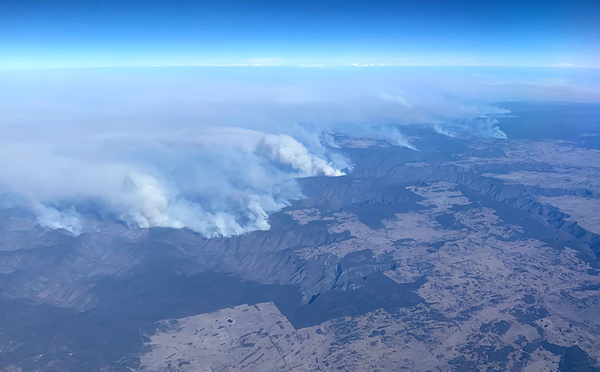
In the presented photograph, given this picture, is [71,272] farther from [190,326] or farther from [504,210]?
[504,210]

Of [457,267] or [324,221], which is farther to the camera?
[324,221]

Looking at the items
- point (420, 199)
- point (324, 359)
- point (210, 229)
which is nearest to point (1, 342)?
point (324, 359)

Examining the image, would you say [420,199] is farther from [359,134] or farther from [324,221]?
[359,134]

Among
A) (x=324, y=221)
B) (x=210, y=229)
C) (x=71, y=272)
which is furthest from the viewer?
(x=324, y=221)

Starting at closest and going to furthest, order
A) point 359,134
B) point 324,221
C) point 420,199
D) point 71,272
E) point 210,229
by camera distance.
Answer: point 71,272 < point 210,229 < point 324,221 < point 420,199 < point 359,134

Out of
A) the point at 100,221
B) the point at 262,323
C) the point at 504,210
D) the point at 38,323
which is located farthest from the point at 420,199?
the point at 38,323

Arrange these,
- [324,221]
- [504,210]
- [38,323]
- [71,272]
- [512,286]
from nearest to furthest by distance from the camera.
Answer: [38,323] < [512,286] < [71,272] < [324,221] < [504,210]

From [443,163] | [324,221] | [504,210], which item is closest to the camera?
[324,221]

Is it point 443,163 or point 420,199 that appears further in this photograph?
point 443,163
